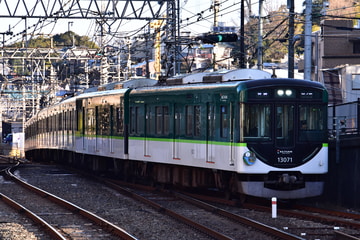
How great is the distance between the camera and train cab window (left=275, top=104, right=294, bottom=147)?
54.8 ft

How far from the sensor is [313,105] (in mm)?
17047

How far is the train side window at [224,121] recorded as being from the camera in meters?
17.0

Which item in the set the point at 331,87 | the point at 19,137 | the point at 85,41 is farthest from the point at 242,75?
the point at 85,41

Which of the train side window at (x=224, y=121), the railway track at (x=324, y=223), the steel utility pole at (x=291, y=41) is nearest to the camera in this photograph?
the railway track at (x=324, y=223)

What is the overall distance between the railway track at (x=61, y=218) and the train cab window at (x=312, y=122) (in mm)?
4708

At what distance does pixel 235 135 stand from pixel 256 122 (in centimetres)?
50

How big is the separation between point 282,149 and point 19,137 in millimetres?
68803

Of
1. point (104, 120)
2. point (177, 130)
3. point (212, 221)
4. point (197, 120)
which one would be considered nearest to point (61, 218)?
point (212, 221)

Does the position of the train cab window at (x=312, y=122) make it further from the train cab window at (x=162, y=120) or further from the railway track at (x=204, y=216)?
the train cab window at (x=162, y=120)

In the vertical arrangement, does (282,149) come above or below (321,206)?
above

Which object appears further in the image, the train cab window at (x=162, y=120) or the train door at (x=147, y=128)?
the train door at (x=147, y=128)

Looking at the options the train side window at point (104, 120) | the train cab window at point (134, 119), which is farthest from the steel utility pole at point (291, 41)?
the train side window at point (104, 120)

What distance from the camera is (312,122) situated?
1703cm

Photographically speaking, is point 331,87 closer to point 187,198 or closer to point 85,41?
point 187,198
